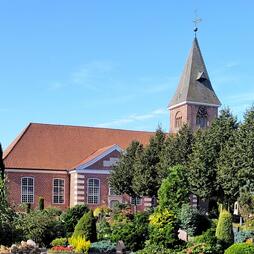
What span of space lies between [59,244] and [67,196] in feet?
92.5

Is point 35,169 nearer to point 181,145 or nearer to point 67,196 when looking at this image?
point 67,196

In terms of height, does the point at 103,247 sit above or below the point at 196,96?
below

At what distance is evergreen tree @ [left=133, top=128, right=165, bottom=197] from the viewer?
45438 mm

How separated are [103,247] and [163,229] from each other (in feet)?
9.19

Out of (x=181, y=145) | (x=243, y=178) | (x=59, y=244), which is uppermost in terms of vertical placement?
(x=181, y=145)

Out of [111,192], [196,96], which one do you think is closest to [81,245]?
[111,192]

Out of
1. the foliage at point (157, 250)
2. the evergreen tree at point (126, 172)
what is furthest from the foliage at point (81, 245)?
the evergreen tree at point (126, 172)

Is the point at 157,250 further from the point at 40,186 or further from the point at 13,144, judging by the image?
the point at 13,144

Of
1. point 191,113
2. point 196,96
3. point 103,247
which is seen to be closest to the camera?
point 103,247

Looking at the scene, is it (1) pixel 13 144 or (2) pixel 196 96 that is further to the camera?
(2) pixel 196 96

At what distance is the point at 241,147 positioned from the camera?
35.4 metres

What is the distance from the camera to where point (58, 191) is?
54.7m

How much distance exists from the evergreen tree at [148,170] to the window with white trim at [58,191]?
33.9 ft

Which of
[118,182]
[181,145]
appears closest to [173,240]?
[181,145]
